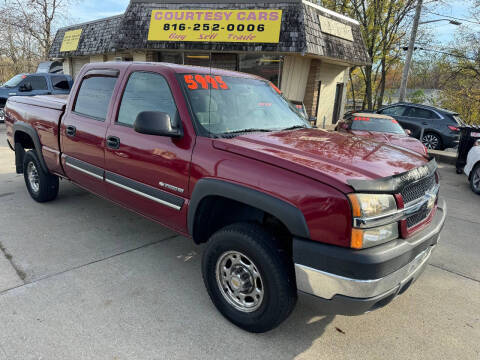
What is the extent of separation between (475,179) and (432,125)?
6065mm

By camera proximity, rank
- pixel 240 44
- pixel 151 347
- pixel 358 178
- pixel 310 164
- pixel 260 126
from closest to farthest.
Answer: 1. pixel 358 178
2. pixel 310 164
3. pixel 151 347
4. pixel 260 126
5. pixel 240 44

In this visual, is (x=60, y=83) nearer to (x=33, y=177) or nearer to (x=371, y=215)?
(x=33, y=177)

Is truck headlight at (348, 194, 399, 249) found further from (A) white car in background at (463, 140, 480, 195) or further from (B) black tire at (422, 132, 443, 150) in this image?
(B) black tire at (422, 132, 443, 150)

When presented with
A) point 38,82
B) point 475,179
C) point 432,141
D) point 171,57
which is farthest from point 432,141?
point 38,82

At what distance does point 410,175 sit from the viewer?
2.28 meters

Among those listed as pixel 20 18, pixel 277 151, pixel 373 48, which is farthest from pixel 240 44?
pixel 20 18

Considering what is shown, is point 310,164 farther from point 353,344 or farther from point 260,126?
point 353,344

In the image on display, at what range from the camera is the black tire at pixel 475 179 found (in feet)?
22.8

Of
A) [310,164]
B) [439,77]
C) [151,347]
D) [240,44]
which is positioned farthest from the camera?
[439,77]

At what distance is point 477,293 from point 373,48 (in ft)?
81.5

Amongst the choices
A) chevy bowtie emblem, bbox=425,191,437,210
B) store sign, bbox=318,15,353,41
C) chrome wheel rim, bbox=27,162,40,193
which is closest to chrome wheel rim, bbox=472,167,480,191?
chevy bowtie emblem, bbox=425,191,437,210

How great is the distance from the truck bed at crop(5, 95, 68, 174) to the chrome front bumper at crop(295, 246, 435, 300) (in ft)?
11.3

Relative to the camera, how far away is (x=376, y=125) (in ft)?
30.3

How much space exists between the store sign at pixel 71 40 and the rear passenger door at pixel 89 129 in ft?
55.8
